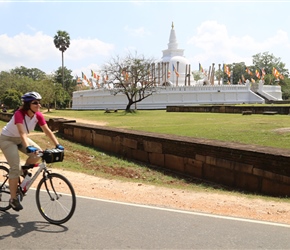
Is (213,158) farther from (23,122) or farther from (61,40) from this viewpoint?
(61,40)

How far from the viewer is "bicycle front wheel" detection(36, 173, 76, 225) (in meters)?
4.67

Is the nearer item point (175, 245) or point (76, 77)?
point (175, 245)

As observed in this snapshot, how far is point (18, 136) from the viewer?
493 cm

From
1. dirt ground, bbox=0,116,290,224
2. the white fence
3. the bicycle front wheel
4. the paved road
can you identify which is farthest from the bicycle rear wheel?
the white fence

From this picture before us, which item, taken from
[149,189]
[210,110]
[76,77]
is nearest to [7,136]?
[149,189]

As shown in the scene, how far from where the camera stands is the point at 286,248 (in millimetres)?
3965

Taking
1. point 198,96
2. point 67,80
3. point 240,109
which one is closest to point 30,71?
point 67,80

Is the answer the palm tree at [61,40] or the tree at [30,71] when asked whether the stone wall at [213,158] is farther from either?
the tree at [30,71]

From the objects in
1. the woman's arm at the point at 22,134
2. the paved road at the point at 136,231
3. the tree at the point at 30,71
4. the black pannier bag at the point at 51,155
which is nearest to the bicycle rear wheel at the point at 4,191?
the paved road at the point at 136,231

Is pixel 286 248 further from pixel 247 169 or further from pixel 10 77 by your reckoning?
pixel 10 77

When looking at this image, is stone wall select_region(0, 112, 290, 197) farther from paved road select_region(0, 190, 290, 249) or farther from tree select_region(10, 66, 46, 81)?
tree select_region(10, 66, 46, 81)

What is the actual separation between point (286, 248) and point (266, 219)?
4.47ft

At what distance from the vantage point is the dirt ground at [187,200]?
18.7 ft

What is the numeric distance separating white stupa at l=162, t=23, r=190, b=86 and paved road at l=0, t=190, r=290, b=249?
62.8 m
